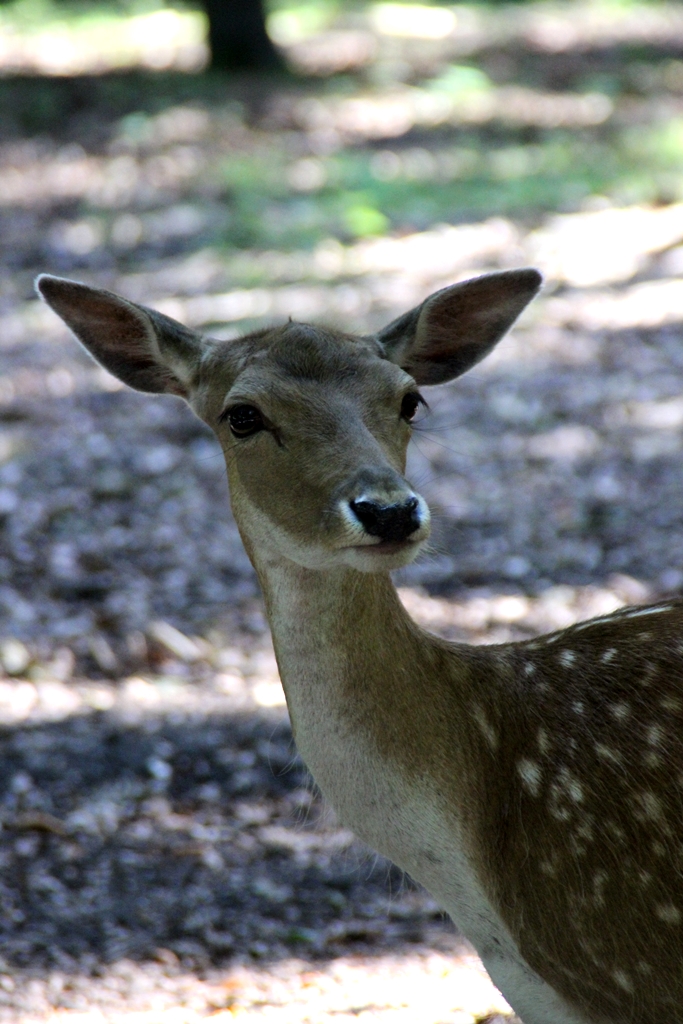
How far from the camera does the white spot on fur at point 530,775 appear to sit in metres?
3.44

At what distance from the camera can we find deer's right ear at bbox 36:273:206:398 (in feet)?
12.9

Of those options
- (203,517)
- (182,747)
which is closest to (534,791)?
(182,747)

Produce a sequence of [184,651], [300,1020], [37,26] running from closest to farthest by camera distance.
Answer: [300,1020], [184,651], [37,26]

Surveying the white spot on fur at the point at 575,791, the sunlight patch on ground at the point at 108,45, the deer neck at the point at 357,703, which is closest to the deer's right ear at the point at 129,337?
the deer neck at the point at 357,703

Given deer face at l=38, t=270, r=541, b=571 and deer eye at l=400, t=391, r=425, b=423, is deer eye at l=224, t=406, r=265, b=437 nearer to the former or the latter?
→ deer face at l=38, t=270, r=541, b=571

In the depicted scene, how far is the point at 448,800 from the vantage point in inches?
135

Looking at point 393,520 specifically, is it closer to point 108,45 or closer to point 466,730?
point 466,730

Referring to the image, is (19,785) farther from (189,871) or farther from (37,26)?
(37,26)

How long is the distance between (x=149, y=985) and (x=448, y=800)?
52.4 inches

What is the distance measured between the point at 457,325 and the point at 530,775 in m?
1.33

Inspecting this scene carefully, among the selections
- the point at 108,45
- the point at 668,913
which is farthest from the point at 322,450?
the point at 108,45

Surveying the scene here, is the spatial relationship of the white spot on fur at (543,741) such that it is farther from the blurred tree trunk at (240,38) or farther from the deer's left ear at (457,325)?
the blurred tree trunk at (240,38)

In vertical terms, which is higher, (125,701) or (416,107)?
(416,107)

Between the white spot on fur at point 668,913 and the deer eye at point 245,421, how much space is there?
1.51 metres
